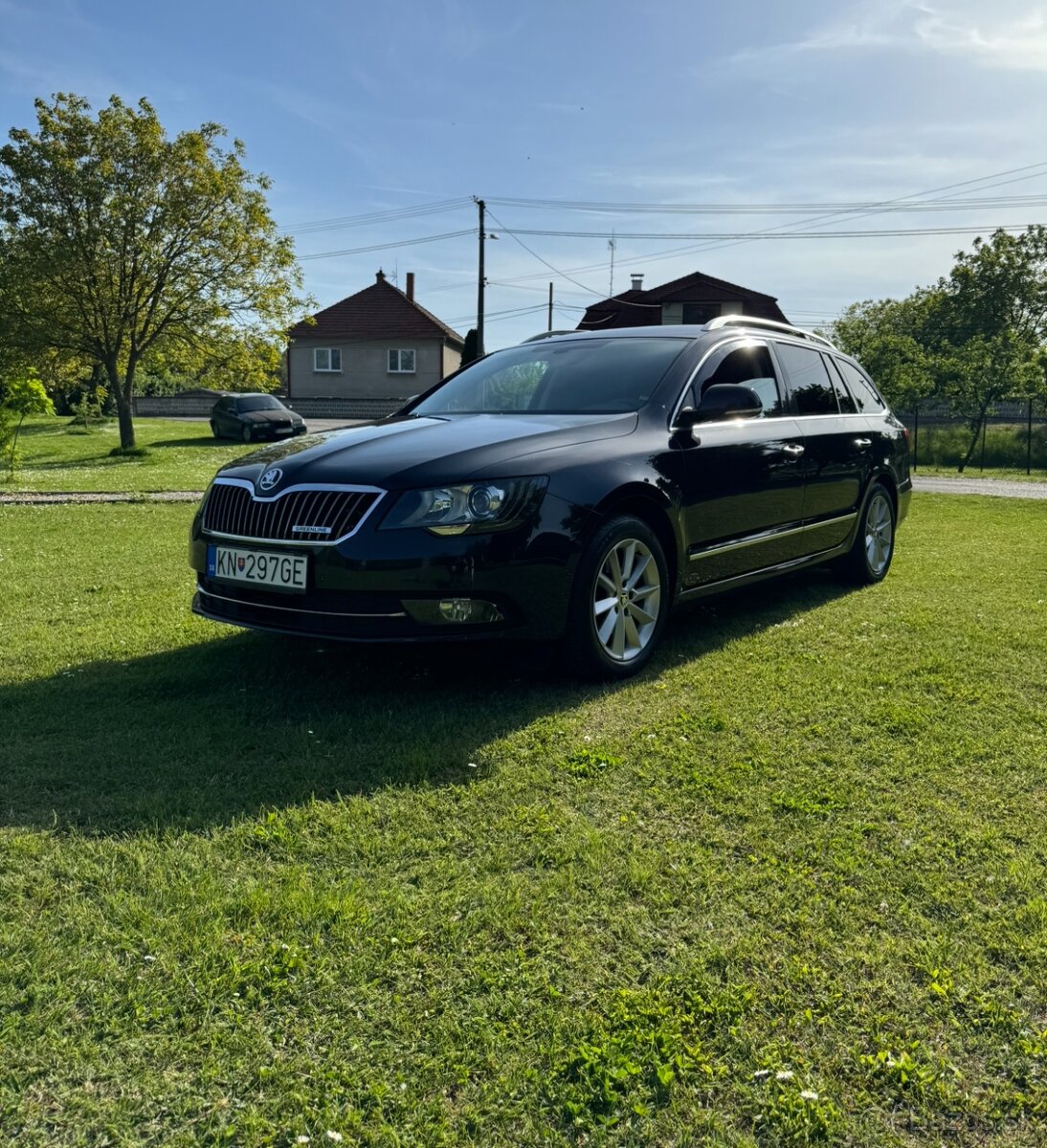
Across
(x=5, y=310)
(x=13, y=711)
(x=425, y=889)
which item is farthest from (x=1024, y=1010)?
(x=5, y=310)

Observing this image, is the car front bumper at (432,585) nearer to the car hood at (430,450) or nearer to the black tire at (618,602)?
the black tire at (618,602)

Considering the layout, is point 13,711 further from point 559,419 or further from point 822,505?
point 822,505

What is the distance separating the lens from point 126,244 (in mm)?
21969

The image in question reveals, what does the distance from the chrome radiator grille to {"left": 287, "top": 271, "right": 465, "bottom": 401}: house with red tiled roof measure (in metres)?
45.6

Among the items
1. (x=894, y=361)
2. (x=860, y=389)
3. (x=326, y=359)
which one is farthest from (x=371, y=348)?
(x=860, y=389)

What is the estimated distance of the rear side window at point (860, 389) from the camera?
6.96 meters

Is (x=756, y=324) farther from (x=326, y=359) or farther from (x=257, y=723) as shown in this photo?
(x=326, y=359)

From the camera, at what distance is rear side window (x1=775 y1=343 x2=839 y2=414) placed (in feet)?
20.1

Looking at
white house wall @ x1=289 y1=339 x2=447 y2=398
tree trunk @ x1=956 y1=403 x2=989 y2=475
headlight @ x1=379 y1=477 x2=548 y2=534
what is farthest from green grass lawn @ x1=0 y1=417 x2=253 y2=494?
tree trunk @ x1=956 y1=403 x2=989 y2=475

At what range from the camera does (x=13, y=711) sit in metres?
4.05

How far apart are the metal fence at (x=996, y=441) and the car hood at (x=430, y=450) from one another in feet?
Answer: 82.5

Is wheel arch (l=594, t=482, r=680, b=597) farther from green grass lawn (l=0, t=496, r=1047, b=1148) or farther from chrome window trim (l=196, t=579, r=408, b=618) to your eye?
chrome window trim (l=196, t=579, r=408, b=618)

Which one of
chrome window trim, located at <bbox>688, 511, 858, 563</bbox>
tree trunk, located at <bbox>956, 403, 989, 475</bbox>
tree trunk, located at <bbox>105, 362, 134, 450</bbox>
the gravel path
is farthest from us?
tree trunk, located at <bbox>956, 403, 989, 475</bbox>

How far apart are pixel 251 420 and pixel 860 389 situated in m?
24.7
